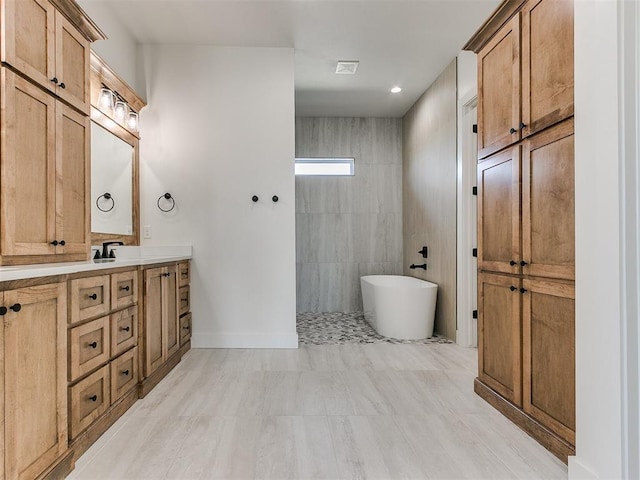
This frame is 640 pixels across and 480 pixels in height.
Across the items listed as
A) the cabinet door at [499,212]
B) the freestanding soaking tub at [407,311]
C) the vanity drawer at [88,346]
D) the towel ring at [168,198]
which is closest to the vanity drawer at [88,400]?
the vanity drawer at [88,346]

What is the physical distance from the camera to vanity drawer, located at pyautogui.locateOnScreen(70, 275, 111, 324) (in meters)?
1.70

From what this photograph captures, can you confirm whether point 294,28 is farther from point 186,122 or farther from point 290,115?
point 186,122

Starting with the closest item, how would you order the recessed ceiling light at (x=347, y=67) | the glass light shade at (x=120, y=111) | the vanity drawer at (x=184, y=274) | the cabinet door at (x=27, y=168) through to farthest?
the cabinet door at (x=27, y=168)
the glass light shade at (x=120, y=111)
the vanity drawer at (x=184, y=274)
the recessed ceiling light at (x=347, y=67)

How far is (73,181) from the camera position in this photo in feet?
6.52

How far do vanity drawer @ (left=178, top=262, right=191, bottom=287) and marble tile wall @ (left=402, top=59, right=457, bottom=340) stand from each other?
247cm

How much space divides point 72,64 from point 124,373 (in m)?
1.65

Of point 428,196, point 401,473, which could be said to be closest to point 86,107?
point 401,473

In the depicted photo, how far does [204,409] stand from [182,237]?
70.7 inches

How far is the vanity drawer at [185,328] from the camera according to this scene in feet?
10.9

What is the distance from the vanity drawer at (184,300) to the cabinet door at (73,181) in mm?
1258

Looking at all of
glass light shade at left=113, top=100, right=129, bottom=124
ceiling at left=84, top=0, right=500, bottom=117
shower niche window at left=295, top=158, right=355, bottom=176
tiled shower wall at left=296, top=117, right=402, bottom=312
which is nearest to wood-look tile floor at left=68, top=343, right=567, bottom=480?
glass light shade at left=113, top=100, right=129, bottom=124

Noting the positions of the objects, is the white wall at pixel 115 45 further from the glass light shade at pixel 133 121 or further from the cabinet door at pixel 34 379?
the cabinet door at pixel 34 379

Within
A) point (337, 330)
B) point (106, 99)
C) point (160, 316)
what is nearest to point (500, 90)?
point (160, 316)

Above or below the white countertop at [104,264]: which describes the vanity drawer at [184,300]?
below
